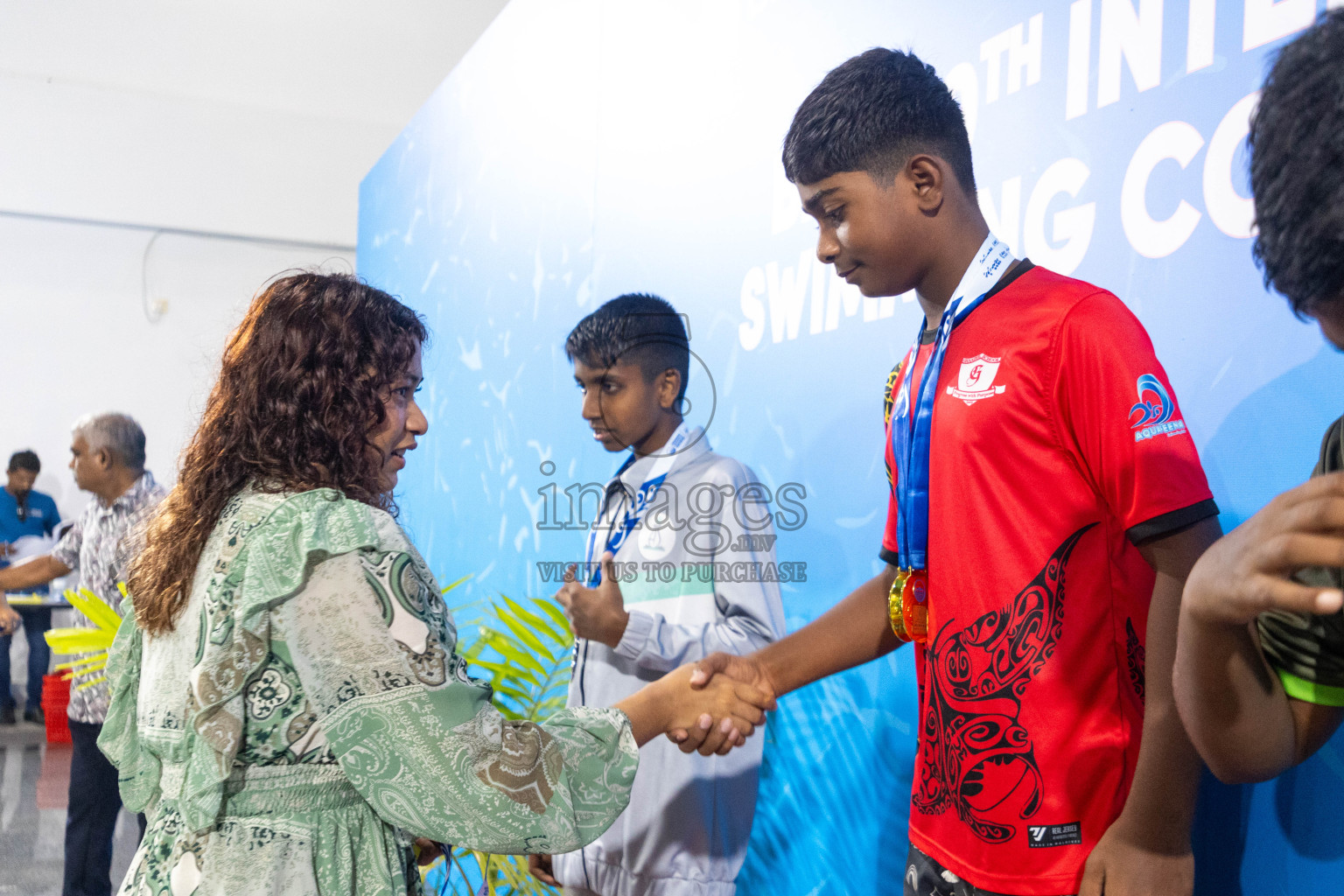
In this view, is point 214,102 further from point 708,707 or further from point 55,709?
point 708,707

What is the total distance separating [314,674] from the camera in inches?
51.3

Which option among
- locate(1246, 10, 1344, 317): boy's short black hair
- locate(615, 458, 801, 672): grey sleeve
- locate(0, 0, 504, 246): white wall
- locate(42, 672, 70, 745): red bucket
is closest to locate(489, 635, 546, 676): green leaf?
locate(615, 458, 801, 672): grey sleeve

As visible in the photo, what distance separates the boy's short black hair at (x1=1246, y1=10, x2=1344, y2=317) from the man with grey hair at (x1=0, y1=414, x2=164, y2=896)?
11.2 feet

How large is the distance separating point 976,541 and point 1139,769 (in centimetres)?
33

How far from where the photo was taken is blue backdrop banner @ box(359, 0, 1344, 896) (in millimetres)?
1398

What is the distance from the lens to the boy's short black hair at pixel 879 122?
1.51 meters

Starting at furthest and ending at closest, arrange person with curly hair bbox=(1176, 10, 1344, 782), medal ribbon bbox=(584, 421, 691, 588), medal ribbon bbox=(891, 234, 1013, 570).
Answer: medal ribbon bbox=(584, 421, 691, 588), medal ribbon bbox=(891, 234, 1013, 570), person with curly hair bbox=(1176, 10, 1344, 782)

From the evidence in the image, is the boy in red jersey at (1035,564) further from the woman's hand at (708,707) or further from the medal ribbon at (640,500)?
the medal ribbon at (640,500)

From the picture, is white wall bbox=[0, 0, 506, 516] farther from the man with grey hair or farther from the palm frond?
the palm frond

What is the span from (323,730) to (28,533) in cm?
906

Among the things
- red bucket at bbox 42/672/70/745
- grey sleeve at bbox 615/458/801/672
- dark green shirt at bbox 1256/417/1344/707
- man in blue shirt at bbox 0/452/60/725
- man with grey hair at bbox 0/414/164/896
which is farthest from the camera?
man in blue shirt at bbox 0/452/60/725

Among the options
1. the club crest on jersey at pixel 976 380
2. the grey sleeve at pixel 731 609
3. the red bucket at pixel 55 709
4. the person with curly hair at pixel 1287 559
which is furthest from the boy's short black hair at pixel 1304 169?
the red bucket at pixel 55 709

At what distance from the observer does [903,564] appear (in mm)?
1483

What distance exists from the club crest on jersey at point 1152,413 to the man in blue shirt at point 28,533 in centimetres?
842
